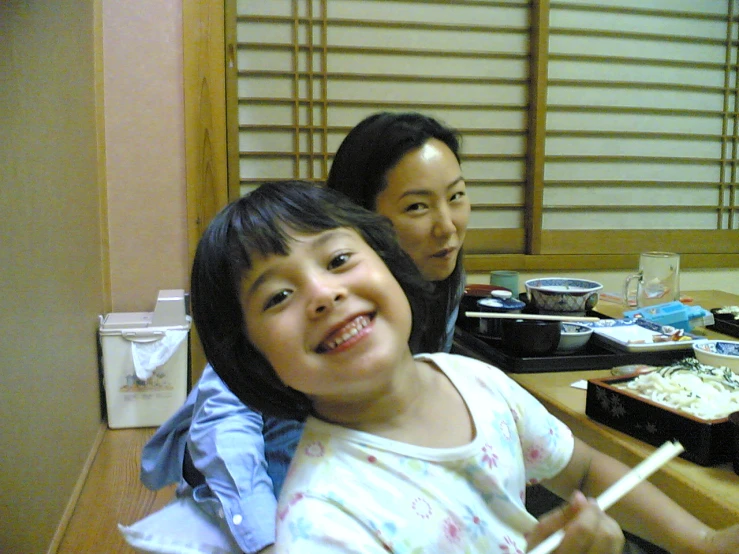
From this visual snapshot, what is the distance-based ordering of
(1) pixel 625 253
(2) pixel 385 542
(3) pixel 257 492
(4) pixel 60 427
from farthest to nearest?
(1) pixel 625 253, (4) pixel 60 427, (3) pixel 257 492, (2) pixel 385 542

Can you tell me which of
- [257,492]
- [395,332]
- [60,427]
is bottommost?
[60,427]

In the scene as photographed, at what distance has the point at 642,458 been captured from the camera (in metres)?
0.91

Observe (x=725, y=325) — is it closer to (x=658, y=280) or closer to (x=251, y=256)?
(x=658, y=280)

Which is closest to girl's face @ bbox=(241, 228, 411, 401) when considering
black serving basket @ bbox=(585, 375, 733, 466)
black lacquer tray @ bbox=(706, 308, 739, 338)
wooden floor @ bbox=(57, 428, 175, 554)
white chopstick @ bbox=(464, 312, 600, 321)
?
black serving basket @ bbox=(585, 375, 733, 466)

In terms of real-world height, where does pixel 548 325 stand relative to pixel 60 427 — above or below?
above

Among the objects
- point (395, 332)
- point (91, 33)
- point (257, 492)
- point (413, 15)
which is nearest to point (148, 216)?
point (91, 33)

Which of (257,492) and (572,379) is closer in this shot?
(257,492)

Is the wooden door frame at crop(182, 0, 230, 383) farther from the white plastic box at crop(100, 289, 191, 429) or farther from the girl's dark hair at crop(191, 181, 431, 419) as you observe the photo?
the girl's dark hair at crop(191, 181, 431, 419)

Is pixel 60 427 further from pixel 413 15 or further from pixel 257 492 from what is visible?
pixel 413 15

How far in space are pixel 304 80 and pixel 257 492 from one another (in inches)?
89.0

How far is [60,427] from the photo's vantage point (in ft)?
6.44

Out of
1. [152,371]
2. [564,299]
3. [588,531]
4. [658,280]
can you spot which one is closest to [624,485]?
[588,531]

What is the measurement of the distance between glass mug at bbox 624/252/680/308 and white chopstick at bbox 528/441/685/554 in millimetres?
1250

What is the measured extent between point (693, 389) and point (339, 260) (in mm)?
633
